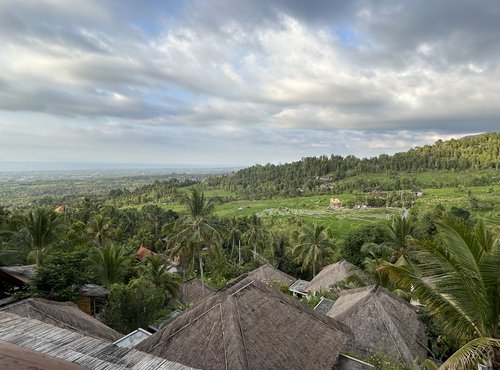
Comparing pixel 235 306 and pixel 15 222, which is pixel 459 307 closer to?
pixel 235 306

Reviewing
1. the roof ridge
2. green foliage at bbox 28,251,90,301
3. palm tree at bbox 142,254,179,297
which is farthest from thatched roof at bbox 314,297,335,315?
green foliage at bbox 28,251,90,301

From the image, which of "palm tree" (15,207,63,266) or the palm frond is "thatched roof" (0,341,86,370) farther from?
"palm tree" (15,207,63,266)

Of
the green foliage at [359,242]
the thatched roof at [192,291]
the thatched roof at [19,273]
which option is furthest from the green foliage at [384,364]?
the green foliage at [359,242]

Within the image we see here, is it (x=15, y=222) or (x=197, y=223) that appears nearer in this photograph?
(x=197, y=223)

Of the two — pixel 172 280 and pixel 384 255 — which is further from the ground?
pixel 384 255

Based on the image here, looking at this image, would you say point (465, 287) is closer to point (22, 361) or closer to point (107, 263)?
point (22, 361)

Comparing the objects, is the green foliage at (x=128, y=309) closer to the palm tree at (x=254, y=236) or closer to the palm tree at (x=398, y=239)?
the palm tree at (x=398, y=239)

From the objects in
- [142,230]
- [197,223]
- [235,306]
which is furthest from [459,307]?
[142,230]
